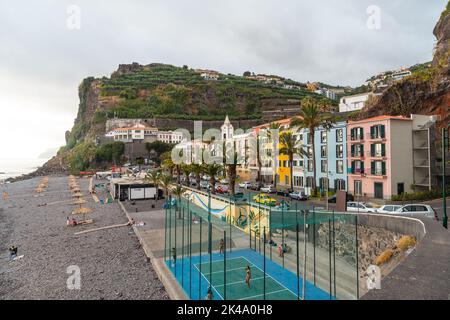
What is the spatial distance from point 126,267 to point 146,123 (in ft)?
393

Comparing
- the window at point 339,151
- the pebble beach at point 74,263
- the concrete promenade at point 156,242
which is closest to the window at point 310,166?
the window at point 339,151

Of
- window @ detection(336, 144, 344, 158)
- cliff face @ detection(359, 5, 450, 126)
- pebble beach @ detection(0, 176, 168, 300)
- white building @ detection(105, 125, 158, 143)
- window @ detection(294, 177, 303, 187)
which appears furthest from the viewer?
white building @ detection(105, 125, 158, 143)

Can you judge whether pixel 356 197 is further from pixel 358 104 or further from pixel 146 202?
pixel 358 104

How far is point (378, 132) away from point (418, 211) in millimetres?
17758

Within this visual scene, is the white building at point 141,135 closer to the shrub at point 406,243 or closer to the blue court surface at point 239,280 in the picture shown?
the blue court surface at point 239,280

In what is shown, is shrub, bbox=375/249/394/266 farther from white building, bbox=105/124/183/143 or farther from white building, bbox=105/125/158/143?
white building, bbox=105/125/158/143

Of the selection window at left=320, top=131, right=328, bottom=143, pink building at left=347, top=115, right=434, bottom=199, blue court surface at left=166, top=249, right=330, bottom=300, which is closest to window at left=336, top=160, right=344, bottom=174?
pink building at left=347, top=115, right=434, bottom=199

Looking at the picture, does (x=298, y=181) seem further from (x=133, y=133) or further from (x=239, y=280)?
(x=133, y=133)

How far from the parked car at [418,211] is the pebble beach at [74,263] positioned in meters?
19.5

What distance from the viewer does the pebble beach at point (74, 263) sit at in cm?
1648

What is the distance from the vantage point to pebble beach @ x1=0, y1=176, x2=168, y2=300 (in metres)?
16.5

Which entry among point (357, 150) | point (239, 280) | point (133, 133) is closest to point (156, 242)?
point (239, 280)

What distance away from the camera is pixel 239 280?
1727 centimetres
